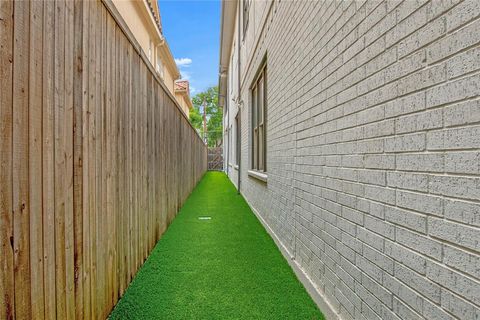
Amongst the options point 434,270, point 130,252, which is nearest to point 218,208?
point 130,252

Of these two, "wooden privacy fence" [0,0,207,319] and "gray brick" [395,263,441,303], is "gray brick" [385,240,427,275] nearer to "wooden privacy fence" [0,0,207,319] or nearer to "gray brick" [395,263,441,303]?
"gray brick" [395,263,441,303]

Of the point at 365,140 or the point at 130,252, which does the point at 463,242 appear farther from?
the point at 130,252

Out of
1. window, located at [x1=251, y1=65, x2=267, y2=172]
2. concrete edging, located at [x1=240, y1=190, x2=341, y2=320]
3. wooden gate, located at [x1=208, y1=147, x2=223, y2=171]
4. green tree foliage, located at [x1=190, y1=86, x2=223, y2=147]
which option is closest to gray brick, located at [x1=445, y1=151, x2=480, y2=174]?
concrete edging, located at [x1=240, y1=190, x2=341, y2=320]

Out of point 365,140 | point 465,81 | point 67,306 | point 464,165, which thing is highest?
point 465,81

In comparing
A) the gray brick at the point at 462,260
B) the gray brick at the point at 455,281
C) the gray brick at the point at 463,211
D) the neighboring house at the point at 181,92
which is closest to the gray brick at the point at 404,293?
the gray brick at the point at 455,281

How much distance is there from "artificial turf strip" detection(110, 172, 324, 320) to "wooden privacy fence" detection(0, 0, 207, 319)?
0.24m

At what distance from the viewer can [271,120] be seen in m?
4.61

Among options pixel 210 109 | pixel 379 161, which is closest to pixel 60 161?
pixel 379 161

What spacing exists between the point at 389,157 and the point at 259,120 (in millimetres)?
4834

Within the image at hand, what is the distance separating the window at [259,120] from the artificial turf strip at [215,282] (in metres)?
1.75

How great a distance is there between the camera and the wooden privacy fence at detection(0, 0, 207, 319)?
1.13 m

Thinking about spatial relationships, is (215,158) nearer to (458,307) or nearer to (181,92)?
(181,92)

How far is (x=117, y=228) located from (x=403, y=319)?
6.15 ft

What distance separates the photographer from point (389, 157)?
1503mm
